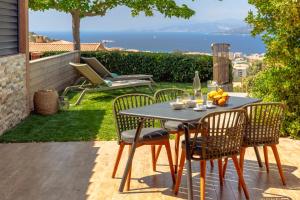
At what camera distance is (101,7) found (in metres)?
17.0

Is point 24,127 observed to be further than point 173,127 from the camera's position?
Yes

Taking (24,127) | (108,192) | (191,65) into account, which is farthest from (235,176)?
(191,65)

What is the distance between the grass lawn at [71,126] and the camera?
24.5 feet

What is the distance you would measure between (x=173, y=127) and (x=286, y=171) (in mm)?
1347

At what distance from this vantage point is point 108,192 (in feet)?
15.8

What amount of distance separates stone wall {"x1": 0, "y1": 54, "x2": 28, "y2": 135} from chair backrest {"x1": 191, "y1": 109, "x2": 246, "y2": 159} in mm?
4189

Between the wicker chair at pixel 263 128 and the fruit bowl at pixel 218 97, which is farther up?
the fruit bowl at pixel 218 97

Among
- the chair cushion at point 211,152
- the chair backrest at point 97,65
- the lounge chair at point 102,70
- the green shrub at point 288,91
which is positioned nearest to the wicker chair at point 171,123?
the chair cushion at point 211,152

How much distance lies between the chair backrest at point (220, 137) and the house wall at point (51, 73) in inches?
234

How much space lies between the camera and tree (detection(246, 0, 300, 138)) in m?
7.30

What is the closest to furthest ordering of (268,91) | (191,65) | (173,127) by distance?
(173,127) < (268,91) < (191,65)

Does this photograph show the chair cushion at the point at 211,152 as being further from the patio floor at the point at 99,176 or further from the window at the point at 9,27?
the window at the point at 9,27

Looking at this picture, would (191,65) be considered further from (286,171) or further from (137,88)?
(286,171)

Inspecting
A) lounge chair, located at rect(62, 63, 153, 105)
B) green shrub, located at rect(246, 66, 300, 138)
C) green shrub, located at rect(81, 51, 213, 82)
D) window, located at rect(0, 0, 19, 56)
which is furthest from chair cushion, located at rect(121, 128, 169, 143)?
green shrub, located at rect(81, 51, 213, 82)
